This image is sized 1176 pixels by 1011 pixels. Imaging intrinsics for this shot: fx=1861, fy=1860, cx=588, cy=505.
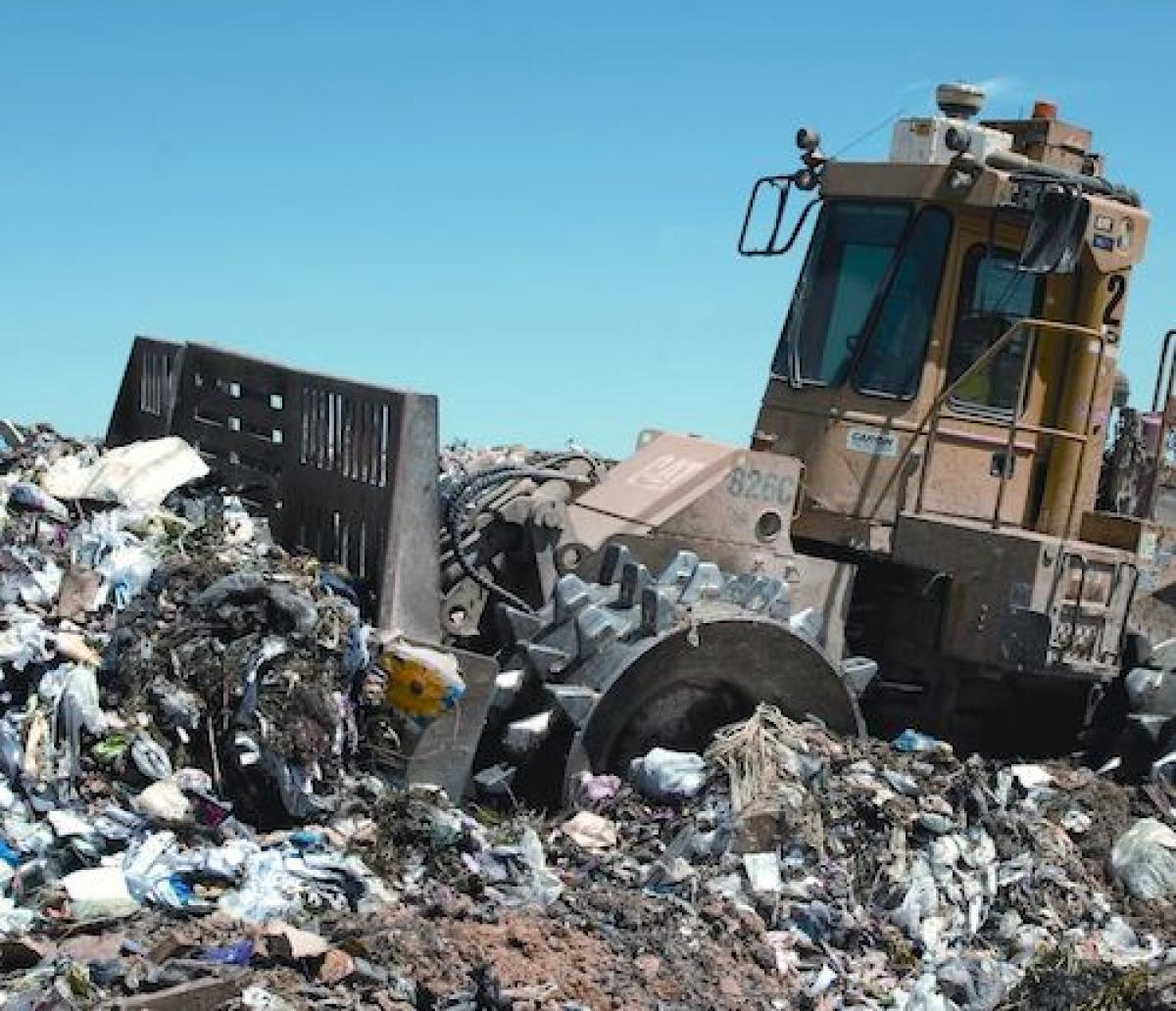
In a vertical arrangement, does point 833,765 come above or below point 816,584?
below

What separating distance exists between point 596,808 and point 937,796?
131cm

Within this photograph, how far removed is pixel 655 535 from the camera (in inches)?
302

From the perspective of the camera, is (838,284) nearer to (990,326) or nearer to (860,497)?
(990,326)

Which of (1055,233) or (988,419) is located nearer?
(1055,233)

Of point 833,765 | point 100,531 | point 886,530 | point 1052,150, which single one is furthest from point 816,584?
point 100,531

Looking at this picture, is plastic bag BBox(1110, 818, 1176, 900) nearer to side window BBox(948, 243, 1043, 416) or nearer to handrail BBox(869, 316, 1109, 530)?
handrail BBox(869, 316, 1109, 530)

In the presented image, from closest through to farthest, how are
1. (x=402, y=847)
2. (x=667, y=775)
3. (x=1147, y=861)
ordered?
(x=402, y=847) < (x=667, y=775) < (x=1147, y=861)

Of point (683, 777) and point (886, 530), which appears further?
point (886, 530)

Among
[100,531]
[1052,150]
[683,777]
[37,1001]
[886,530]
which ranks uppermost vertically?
[1052,150]

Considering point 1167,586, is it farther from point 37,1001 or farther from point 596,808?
point 37,1001

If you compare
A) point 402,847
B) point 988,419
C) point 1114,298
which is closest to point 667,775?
point 402,847

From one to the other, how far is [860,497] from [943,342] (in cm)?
76

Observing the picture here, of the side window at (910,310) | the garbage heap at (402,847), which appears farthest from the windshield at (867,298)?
the garbage heap at (402,847)

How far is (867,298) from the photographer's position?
8164 mm
